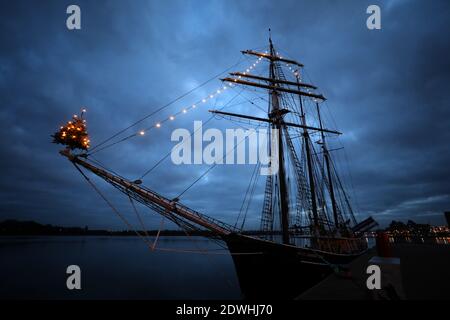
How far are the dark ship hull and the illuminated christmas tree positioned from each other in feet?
24.7

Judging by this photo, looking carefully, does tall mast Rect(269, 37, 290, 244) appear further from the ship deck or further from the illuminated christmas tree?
the illuminated christmas tree

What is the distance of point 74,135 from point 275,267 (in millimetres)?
10399

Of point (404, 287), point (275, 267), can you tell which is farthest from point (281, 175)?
point (404, 287)

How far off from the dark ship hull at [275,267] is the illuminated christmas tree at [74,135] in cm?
754

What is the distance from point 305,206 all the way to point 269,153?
588 centimetres

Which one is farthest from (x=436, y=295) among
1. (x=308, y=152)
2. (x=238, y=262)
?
(x=308, y=152)

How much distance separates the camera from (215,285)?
74.0ft

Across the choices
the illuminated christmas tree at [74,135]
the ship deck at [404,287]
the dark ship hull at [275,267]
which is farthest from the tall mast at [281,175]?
the illuminated christmas tree at [74,135]

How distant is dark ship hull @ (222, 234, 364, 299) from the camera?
977 centimetres

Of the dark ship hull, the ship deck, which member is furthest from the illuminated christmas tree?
the ship deck

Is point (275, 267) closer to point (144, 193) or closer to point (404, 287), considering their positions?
point (404, 287)

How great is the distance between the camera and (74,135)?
8.62 meters
